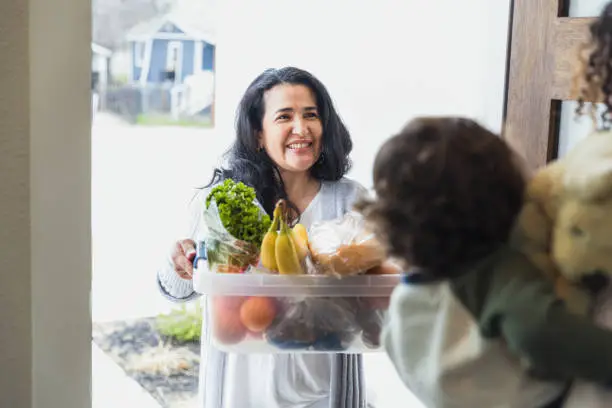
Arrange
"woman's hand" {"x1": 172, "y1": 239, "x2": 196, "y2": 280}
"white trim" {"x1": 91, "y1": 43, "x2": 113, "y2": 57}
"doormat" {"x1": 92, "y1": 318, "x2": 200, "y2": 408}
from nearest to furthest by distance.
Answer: "woman's hand" {"x1": 172, "y1": 239, "x2": 196, "y2": 280}, "white trim" {"x1": 91, "y1": 43, "x2": 113, "y2": 57}, "doormat" {"x1": 92, "y1": 318, "x2": 200, "y2": 408}

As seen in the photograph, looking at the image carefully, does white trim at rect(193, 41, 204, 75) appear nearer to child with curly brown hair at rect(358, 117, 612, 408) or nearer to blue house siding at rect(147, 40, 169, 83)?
blue house siding at rect(147, 40, 169, 83)

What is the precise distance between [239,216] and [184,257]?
0.33 metres

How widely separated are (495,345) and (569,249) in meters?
0.09

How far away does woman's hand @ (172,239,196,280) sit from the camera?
1271 millimetres

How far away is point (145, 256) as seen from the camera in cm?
230

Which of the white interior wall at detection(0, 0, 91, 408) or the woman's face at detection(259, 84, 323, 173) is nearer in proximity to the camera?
the white interior wall at detection(0, 0, 91, 408)

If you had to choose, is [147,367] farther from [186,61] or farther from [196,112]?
[186,61]

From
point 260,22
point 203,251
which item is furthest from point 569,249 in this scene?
point 260,22

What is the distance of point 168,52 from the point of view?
2.07m

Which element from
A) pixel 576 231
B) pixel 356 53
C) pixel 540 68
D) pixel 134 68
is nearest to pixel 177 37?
pixel 134 68

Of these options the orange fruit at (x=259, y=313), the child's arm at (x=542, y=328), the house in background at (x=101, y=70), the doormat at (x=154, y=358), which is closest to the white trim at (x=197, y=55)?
the house in background at (x=101, y=70)

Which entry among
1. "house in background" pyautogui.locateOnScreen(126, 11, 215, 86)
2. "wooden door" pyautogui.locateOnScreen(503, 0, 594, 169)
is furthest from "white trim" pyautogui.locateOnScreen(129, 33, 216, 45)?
"wooden door" pyautogui.locateOnScreen(503, 0, 594, 169)

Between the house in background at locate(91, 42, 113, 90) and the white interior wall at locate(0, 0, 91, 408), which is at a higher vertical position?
the house in background at locate(91, 42, 113, 90)

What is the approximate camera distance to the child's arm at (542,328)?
20.2 inches
